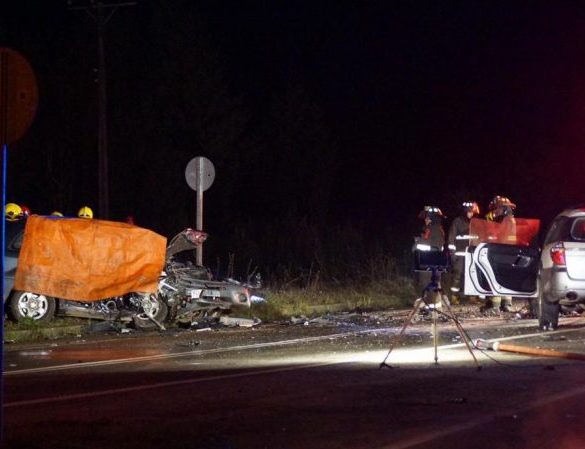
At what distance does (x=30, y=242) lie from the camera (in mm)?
16672

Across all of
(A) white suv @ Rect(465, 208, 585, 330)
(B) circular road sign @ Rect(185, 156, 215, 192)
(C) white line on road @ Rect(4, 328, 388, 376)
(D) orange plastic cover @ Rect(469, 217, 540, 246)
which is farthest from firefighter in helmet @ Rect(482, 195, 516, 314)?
(B) circular road sign @ Rect(185, 156, 215, 192)

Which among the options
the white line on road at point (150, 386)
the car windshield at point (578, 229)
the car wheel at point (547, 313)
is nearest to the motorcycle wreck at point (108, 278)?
the car wheel at point (547, 313)

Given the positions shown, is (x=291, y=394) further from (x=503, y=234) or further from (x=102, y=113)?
(x=102, y=113)

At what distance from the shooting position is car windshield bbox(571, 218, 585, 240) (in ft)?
A: 53.3

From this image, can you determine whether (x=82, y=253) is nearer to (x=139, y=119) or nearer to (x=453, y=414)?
(x=453, y=414)

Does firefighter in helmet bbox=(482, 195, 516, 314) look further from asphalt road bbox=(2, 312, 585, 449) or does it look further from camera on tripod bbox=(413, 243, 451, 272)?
camera on tripod bbox=(413, 243, 451, 272)

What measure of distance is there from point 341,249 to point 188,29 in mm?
15956

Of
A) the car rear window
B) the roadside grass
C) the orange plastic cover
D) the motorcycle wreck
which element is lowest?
the roadside grass

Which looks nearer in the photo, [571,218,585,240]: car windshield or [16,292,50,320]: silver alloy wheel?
[571,218,585,240]: car windshield

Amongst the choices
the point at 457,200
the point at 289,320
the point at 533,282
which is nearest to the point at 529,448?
the point at 533,282

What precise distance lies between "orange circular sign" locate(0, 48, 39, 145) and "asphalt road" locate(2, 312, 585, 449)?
2.51m

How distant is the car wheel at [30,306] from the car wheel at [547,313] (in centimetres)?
741

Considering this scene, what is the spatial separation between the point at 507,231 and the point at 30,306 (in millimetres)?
8888

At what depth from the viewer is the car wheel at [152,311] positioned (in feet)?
57.1
